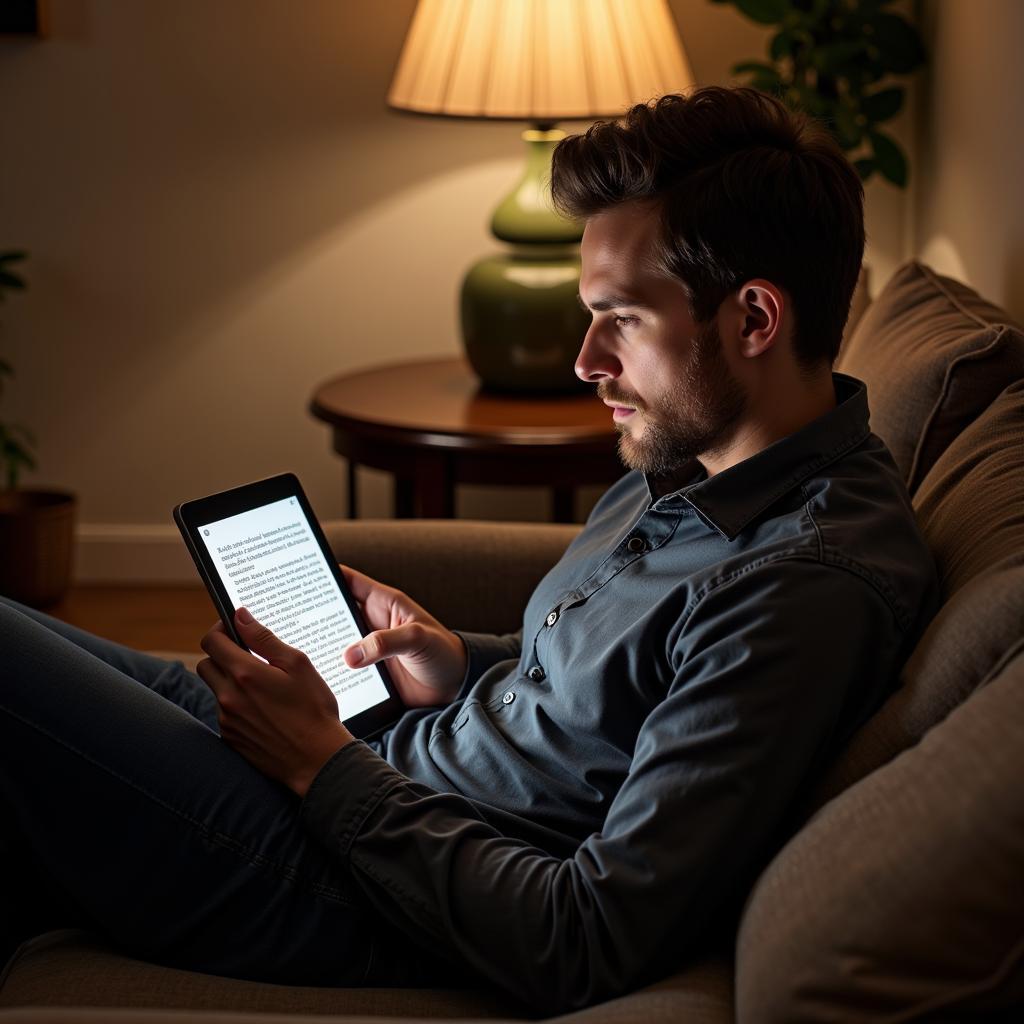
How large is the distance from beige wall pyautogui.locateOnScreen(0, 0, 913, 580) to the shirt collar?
186 cm

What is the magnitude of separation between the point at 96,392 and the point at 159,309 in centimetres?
24

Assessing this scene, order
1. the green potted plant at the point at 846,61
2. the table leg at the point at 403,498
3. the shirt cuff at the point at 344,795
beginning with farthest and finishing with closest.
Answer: the table leg at the point at 403,498 < the green potted plant at the point at 846,61 < the shirt cuff at the point at 344,795

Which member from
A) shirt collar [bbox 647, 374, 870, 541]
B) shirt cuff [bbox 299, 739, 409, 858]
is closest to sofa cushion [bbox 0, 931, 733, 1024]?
shirt cuff [bbox 299, 739, 409, 858]

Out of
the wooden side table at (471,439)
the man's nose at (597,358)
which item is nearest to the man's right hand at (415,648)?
the man's nose at (597,358)

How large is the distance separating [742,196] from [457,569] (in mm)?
668

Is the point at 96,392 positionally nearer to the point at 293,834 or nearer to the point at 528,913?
the point at 293,834

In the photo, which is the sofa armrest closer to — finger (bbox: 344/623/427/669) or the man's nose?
finger (bbox: 344/623/427/669)

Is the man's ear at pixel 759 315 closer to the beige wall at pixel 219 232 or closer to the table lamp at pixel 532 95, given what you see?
the table lamp at pixel 532 95

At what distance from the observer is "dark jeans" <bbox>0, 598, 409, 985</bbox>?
40.6 inches

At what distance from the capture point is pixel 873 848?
786mm

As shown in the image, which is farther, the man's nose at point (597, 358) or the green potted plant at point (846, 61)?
the green potted plant at point (846, 61)

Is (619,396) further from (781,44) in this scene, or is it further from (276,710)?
(781,44)

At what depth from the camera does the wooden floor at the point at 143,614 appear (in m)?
2.84

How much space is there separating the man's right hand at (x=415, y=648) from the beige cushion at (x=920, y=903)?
1.97 feet
